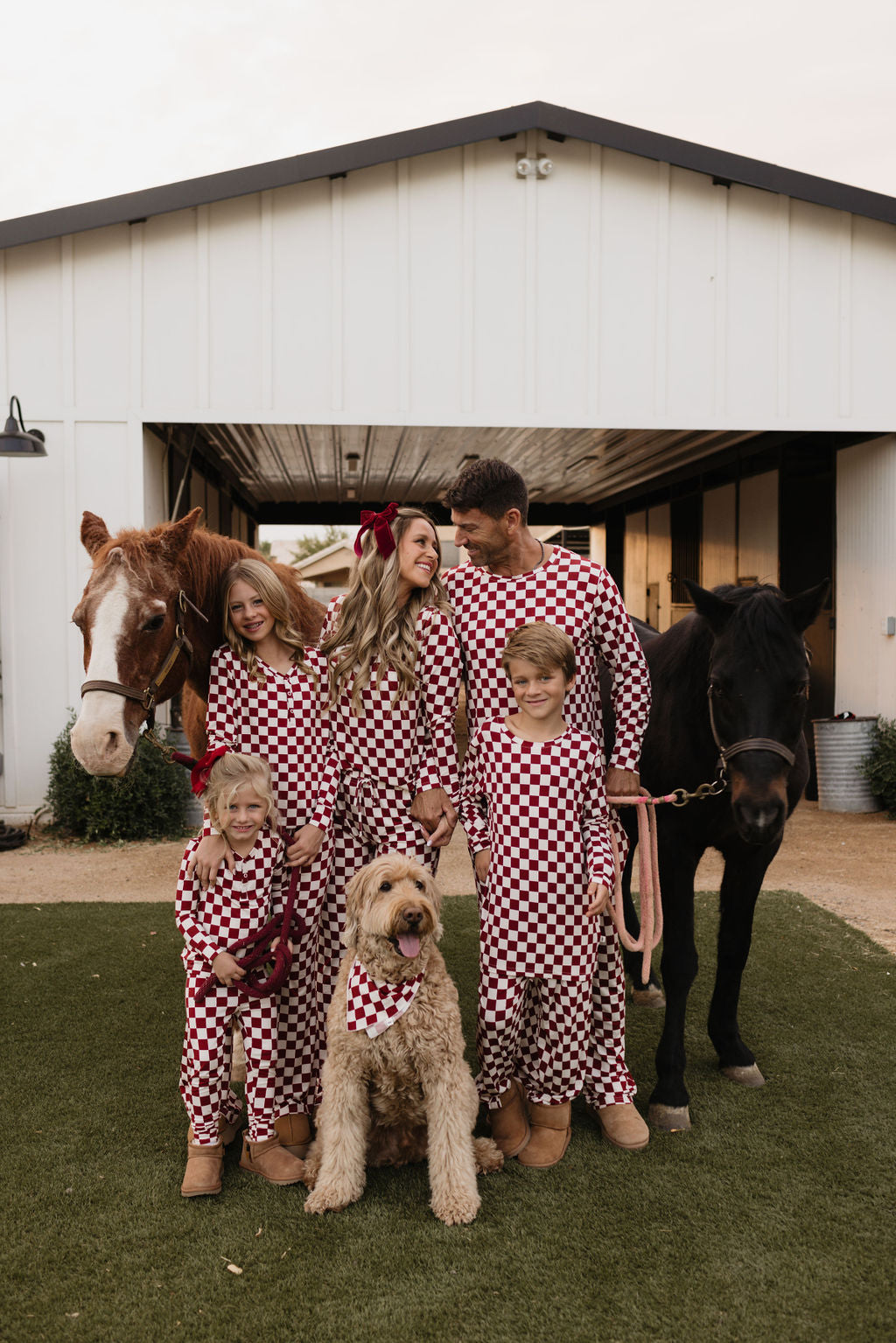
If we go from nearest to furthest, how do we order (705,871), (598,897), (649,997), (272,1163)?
(598,897) → (272,1163) → (649,997) → (705,871)

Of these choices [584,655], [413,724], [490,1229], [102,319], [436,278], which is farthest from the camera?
[436,278]

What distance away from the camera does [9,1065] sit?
3.19 meters

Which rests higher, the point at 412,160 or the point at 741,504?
the point at 412,160

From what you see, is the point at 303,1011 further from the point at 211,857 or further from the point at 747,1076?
the point at 747,1076

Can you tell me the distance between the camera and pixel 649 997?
392cm

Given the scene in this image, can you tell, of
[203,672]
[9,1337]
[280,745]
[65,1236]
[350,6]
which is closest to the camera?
[9,1337]

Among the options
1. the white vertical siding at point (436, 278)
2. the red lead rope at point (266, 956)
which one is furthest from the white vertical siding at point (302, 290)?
the red lead rope at point (266, 956)

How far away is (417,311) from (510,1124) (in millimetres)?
6629

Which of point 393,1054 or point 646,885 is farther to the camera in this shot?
point 646,885

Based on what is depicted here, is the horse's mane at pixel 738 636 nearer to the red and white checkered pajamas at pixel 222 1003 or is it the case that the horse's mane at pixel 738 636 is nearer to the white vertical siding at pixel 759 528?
the red and white checkered pajamas at pixel 222 1003

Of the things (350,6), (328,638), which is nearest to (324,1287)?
(328,638)

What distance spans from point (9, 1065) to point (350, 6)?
10.8 meters

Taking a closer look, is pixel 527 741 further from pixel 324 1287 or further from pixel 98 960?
pixel 98 960

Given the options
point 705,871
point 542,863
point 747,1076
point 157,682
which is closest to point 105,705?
point 157,682
